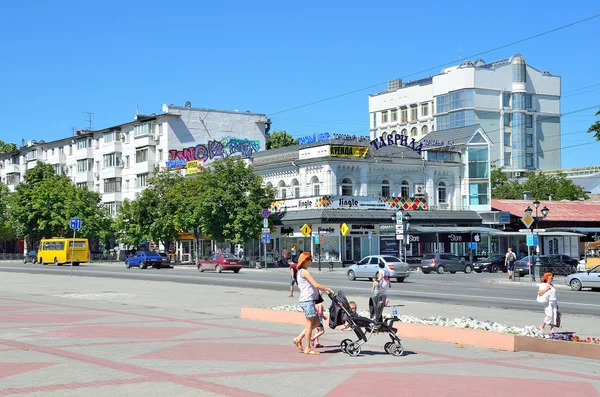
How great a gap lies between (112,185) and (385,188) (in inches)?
1566

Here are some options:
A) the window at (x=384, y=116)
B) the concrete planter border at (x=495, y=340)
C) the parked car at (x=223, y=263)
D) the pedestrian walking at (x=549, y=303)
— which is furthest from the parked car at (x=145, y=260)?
the window at (x=384, y=116)

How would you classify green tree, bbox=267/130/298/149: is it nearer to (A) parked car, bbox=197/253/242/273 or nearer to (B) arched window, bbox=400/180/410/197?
(B) arched window, bbox=400/180/410/197

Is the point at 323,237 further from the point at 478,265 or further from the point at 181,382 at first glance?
the point at 181,382

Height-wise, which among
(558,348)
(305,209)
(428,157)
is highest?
(428,157)

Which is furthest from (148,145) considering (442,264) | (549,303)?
(549,303)

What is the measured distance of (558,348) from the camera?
14.1 meters

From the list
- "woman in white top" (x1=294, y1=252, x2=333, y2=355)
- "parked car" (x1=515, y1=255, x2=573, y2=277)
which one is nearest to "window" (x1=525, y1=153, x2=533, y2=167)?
"parked car" (x1=515, y1=255, x2=573, y2=277)

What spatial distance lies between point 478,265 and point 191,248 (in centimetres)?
3203

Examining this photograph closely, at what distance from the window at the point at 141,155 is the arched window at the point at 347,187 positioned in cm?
3136

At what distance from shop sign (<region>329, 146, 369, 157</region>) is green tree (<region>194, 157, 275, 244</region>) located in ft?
21.4

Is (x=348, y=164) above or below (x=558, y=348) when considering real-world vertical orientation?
above

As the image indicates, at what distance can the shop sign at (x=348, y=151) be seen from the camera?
61812 mm

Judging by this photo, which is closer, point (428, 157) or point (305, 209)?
point (305, 209)

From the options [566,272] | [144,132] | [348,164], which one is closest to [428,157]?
[348,164]
